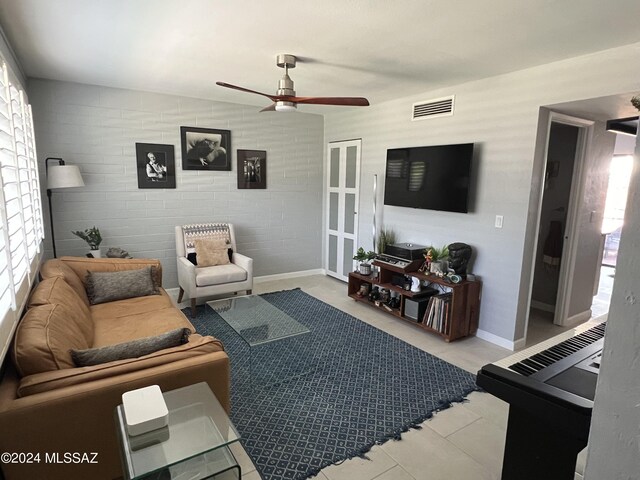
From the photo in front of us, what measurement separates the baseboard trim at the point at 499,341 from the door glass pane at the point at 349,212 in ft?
7.26

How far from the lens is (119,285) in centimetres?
328

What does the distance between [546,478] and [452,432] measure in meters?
0.88

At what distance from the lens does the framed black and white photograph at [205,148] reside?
15.0 ft

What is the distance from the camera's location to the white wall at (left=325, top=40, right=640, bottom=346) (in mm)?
2764

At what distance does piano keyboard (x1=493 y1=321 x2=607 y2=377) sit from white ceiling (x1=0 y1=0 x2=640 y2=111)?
1702mm

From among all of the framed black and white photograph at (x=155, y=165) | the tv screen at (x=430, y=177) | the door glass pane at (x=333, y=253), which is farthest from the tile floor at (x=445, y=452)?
the framed black and white photograph at (x=155, y=165)

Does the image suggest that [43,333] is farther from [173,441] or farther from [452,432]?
[452,432]

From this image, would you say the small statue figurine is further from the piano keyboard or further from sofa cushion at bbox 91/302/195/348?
sofa cushion at bbox 91/302/195/348

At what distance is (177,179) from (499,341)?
4.04 meters

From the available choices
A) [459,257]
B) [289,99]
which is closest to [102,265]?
[289,99]

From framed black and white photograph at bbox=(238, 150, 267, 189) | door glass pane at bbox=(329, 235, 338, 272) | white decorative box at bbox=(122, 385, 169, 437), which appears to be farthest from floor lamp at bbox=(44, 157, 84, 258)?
door glass pane at bbox=(329, 235, 338, 272)

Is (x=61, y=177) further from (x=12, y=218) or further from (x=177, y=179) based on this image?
(x=12, y=218)

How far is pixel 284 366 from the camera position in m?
3.01

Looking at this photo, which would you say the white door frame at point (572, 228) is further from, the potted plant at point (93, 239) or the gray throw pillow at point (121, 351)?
the potted plant at point (93, 239)
